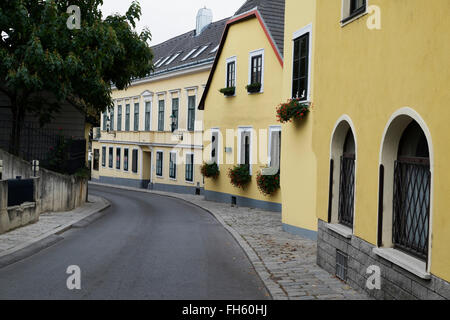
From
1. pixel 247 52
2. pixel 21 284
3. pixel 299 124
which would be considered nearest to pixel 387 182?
pixel 21 284

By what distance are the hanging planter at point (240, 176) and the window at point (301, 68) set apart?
8.71 meters

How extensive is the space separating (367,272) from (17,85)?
14100 millimetres

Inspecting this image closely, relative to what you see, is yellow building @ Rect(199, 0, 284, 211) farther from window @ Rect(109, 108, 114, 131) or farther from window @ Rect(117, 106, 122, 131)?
window @ Rect(109, 108, 114, 131)

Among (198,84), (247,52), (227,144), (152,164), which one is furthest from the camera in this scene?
(152,164)

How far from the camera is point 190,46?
38.2 meters

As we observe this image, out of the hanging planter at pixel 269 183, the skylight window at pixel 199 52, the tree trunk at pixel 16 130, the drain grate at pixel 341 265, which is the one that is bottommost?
the drain grate at pixel 341 265

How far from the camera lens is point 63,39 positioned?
1888 cm

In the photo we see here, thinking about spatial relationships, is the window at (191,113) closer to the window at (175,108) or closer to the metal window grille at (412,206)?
the window at (175,108)

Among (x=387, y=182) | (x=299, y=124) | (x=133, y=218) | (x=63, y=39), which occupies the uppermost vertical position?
(x=63, y=39)

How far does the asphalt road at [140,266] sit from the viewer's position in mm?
7715

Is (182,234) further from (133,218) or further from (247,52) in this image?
(247,52)

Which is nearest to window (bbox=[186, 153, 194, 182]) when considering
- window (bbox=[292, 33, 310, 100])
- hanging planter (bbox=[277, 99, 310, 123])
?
window (bbox=[292, 33, 310, 100])

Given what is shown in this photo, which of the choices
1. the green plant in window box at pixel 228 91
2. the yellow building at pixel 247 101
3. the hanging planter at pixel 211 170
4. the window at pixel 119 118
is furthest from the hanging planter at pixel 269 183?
the window at pixel 119 118

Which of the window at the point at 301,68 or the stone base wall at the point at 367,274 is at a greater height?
the window at the point at 301,68
